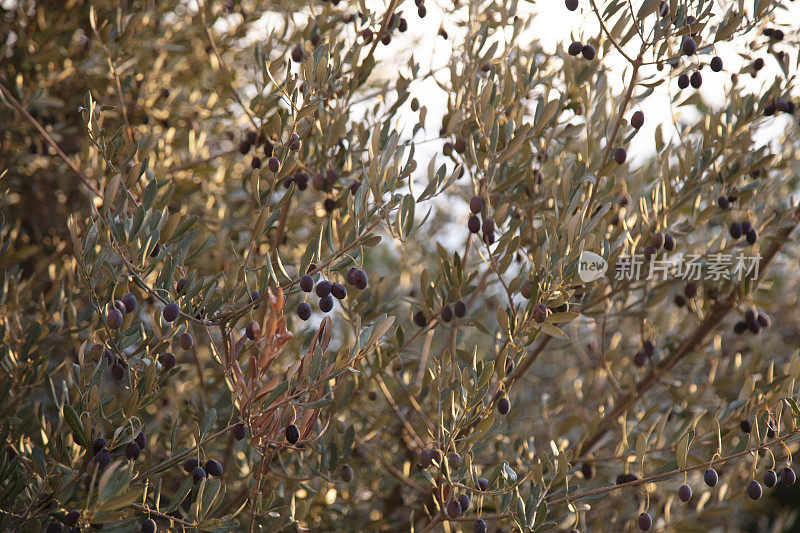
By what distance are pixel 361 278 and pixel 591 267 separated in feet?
1.93

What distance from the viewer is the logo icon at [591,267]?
1.44 metres

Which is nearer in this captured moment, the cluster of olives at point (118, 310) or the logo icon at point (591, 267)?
the cluster of olives at point (118, 310)

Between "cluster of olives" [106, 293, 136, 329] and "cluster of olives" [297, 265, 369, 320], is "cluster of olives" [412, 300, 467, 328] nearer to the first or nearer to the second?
"cluster of olives" [297, 265, 369, 320]

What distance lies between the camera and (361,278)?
1.31 metres

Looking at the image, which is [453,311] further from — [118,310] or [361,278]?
[118,310]

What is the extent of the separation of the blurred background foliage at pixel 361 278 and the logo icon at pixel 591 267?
4cm

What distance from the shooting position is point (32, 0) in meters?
2.50

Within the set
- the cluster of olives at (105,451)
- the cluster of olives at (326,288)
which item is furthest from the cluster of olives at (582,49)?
the cluster of olives at (105,451)

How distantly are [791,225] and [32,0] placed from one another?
270 centimetres

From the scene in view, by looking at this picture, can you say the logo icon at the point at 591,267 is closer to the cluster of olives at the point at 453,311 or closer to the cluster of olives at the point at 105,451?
the cluster of olives at the point at 453,311

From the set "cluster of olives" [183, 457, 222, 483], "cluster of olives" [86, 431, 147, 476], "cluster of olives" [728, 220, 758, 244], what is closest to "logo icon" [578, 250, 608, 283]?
"cluster of olives" [728, 220, 758, 244]

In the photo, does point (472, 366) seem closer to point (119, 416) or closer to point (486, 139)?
point (486, 139)

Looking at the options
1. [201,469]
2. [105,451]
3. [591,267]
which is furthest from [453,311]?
[105,451]

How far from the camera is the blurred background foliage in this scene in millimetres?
1290
